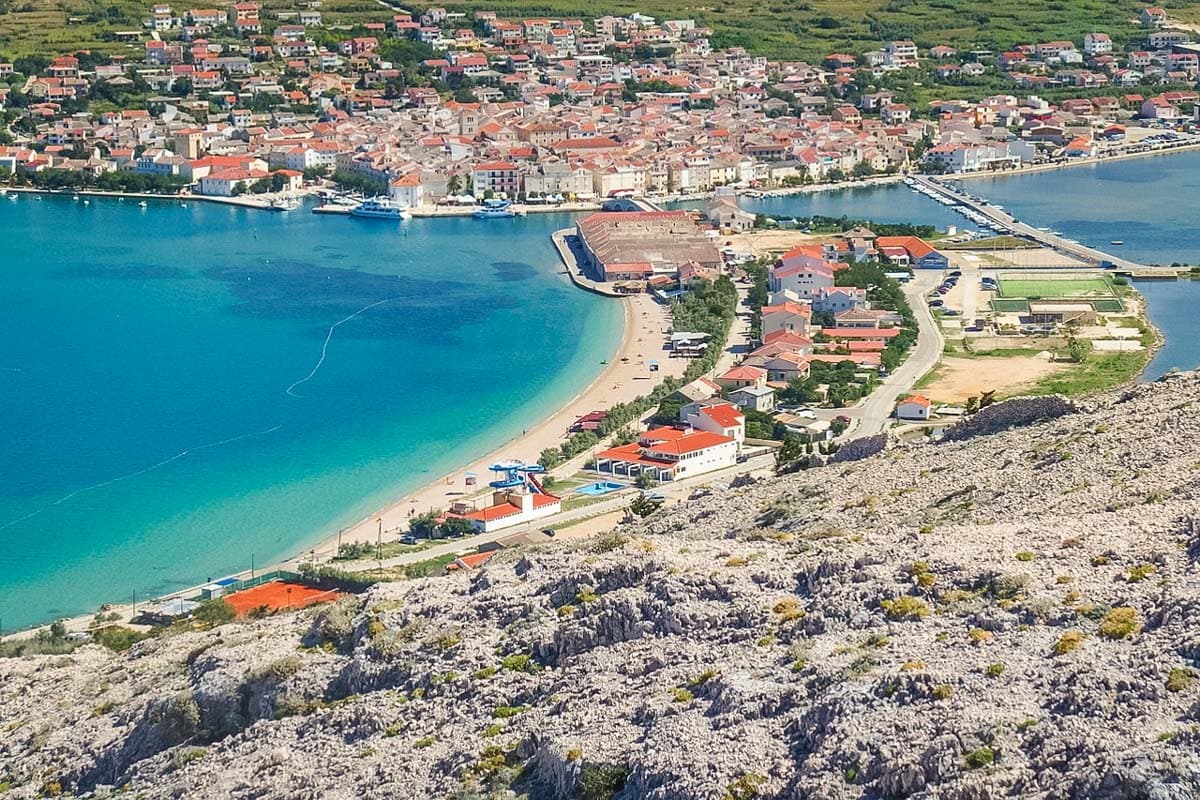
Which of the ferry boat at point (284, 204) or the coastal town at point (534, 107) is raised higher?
the coastal town at point (534, 107)

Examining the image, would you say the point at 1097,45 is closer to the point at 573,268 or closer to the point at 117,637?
the point at 573,268

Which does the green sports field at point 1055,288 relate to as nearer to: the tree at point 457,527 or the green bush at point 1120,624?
the tree at point 457,527

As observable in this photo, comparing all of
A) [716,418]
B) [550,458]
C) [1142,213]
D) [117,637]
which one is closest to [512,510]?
[550,458]

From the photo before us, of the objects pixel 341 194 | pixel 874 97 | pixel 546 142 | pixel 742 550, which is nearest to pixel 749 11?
pixel 874 97

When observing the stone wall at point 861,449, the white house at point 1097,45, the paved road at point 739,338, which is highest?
the white house at point 1097,45

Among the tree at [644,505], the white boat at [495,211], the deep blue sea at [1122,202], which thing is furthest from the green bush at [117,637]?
the white boat at [495,211]

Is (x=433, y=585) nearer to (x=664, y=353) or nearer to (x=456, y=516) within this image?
(x=456, y=516)
